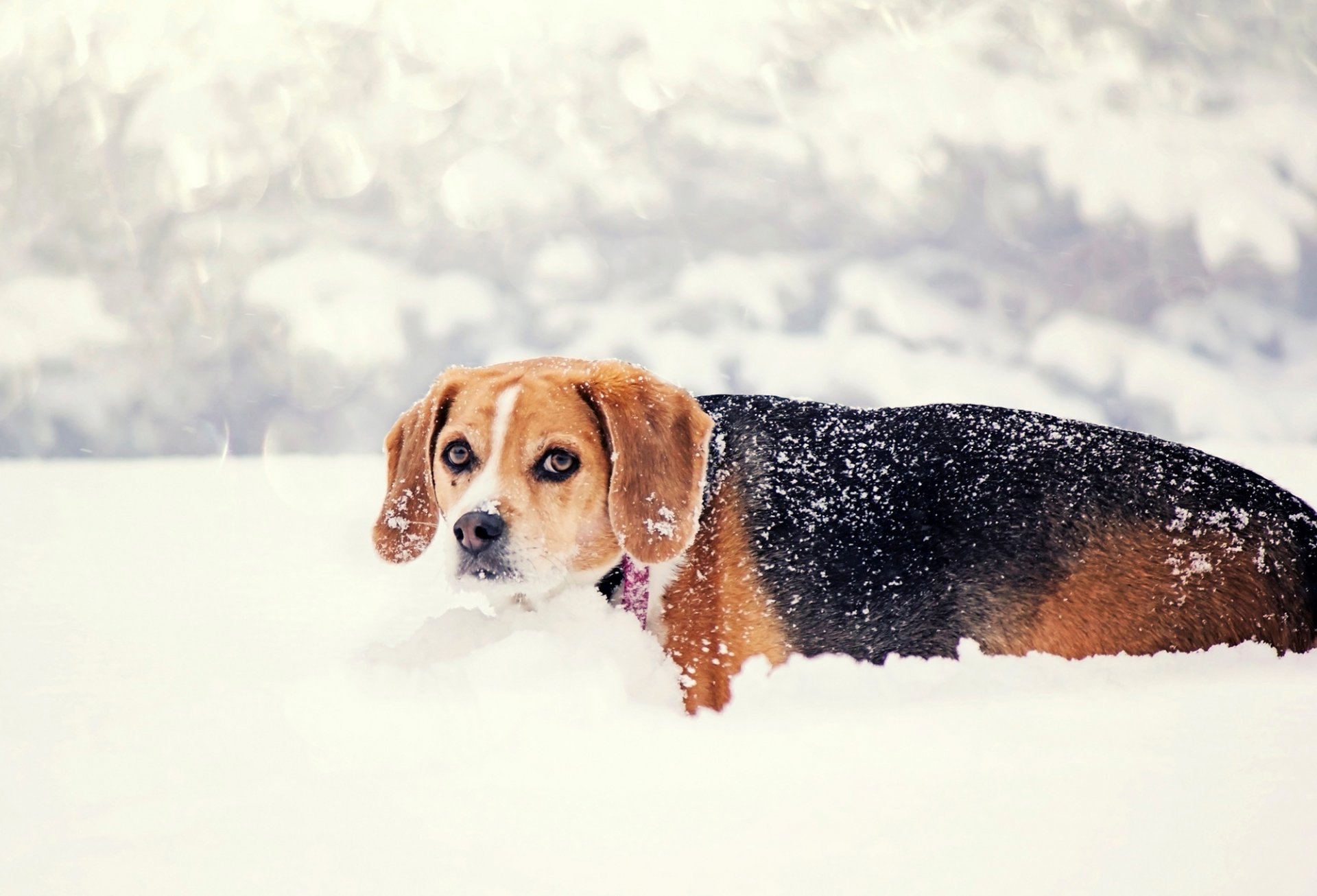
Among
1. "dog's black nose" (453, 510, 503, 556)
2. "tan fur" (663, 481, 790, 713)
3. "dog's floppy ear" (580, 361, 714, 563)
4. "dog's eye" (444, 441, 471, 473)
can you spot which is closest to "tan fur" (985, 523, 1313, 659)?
"tan fur" (663, 481, 790, 713)

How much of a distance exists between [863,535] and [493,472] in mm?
1314

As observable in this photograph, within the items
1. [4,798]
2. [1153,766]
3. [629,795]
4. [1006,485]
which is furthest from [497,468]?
[1153,766]

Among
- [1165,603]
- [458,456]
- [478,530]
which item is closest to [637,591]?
[478,530]

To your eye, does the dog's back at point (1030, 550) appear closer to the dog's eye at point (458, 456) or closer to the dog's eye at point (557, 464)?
the dog's eye at point (557, 464)

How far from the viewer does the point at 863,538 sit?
3602 millimetres

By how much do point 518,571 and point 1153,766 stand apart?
1845 millimetres

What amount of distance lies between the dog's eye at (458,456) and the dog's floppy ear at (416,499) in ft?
0.71

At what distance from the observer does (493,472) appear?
3.35m

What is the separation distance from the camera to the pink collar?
3455mm

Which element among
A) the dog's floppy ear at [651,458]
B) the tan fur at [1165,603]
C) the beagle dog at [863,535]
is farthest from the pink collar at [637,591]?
the tan fur at [1165,603]

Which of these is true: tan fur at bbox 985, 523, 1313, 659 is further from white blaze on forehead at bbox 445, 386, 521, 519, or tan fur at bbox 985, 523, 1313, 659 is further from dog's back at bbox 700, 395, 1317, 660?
white blaze on forehead at bbox 445, 386, 521, 519

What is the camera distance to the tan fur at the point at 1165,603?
3.49m

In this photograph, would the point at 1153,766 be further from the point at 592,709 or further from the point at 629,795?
the point at 592,709

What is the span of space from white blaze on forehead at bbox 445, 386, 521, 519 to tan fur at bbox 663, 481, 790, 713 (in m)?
0.71
